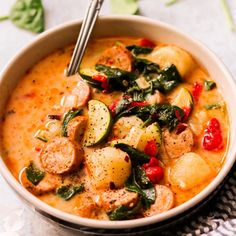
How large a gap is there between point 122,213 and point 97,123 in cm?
59

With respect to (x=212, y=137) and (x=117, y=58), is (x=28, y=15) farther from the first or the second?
(x=212, y=137)

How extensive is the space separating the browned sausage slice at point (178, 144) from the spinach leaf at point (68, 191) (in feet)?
1.80

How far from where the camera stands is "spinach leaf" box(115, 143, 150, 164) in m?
3.33

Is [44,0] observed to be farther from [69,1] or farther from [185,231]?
[185,231]

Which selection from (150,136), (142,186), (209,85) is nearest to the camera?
(142,186)

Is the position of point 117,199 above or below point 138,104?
below

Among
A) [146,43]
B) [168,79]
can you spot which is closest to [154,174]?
[168,79]

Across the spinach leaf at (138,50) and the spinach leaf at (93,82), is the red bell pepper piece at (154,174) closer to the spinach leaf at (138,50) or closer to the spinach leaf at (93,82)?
the spinach leaf at (93,82)

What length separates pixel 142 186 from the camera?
10.8 ft

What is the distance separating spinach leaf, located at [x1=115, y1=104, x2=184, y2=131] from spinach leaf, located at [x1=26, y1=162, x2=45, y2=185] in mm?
562

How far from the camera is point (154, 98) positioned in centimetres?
361

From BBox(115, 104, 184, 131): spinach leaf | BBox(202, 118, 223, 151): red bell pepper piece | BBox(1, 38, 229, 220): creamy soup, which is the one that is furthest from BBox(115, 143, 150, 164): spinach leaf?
BBox(202, 118, 223, 151): red bell pepper piece

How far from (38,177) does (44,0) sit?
1860 millimetres

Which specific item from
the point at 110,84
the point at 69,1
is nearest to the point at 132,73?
the point at 110,84
